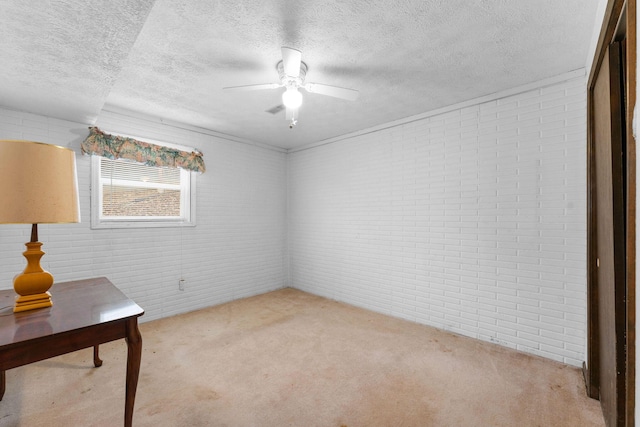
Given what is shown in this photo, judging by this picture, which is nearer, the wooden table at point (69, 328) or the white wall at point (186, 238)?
the wooden table at point (69, 328)

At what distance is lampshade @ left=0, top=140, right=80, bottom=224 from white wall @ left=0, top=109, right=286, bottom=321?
1908 millimetres

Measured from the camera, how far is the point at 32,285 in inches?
61.6

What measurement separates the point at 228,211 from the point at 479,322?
3452 millimetres

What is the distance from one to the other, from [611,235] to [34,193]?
2.98 m

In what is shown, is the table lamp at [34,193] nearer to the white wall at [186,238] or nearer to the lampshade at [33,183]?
the lampshade at [33,183]

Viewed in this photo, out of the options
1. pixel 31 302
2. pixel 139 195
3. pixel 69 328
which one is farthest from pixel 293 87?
pixel 139 195

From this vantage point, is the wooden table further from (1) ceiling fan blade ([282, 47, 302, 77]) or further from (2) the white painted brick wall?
(2) the white painted brick wall

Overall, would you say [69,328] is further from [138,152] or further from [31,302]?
[138,152]

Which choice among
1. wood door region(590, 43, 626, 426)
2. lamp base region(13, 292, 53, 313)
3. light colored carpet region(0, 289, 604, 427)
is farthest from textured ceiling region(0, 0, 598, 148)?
light colored carpet region(0, 289, 604, 427)

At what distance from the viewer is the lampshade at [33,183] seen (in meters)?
1.37

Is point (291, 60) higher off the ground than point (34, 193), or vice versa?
point (291, 60)

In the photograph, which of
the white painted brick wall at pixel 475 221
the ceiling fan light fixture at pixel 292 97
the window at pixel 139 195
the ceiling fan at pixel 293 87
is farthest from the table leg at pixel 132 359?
the white painted brick wall at pixel 475 221

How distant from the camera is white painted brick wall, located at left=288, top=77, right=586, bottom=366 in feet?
8.32

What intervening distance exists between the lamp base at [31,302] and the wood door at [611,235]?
115 inches
